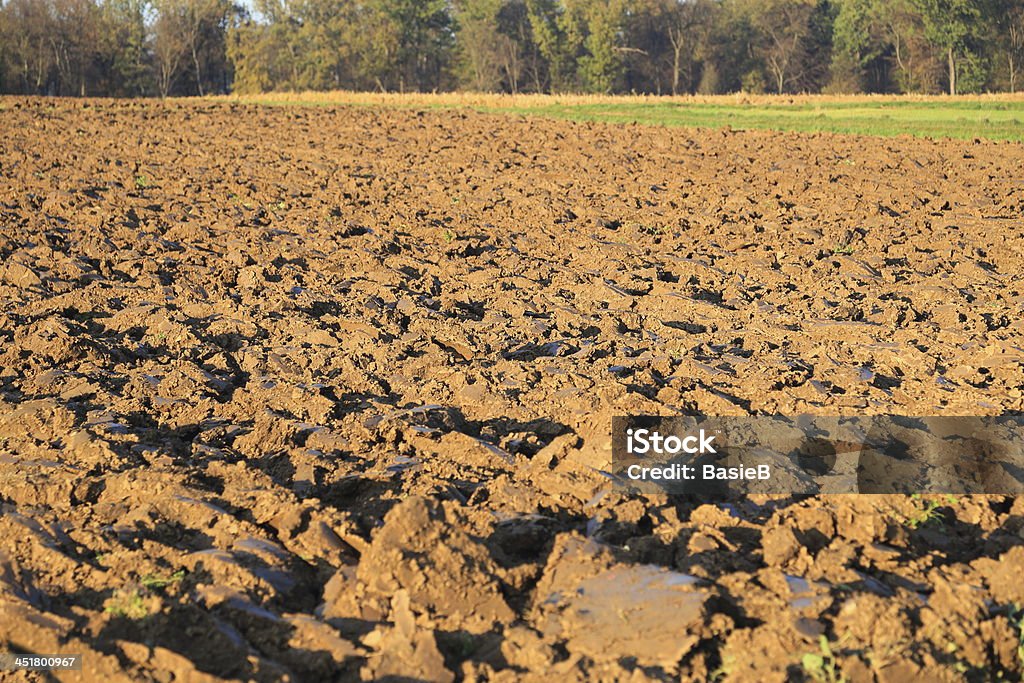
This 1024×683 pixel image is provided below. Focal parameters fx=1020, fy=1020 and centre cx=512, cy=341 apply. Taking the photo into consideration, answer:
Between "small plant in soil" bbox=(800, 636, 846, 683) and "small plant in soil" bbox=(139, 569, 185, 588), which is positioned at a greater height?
"small plant in soil" bbox=(139, 569, 185, 588)

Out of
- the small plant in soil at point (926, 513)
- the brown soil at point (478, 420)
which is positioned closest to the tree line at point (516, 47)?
the brown soil at point (478, 420)

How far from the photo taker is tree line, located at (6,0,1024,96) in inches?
2808

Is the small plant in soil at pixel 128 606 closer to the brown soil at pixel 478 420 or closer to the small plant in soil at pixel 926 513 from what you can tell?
the brown soil at pixel 478 420

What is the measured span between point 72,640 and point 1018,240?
34.7ft

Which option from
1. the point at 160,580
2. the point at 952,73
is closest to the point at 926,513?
the point at 160,580

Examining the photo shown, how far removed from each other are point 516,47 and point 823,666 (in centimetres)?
8553

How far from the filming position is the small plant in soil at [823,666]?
→ 3195mm

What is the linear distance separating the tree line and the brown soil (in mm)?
64241

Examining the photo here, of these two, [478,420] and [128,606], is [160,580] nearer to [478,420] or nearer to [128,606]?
[128,606]

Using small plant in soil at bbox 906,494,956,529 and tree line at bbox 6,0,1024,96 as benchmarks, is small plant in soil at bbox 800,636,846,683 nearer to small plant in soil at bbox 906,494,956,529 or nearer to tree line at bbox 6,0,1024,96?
small plant in soil at bbox 906,494,956,529

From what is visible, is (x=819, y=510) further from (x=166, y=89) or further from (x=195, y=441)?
(x=166, y=89)

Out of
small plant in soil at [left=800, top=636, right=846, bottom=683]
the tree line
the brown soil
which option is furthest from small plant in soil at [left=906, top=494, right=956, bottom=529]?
the tree line

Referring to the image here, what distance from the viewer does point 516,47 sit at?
278 ft

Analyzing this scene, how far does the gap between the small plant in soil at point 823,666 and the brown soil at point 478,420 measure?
0.02m
